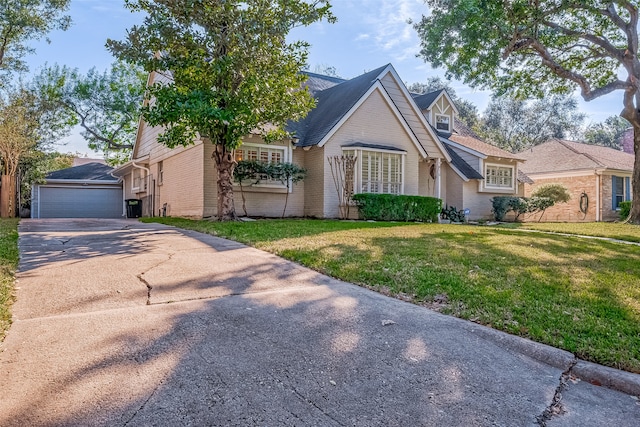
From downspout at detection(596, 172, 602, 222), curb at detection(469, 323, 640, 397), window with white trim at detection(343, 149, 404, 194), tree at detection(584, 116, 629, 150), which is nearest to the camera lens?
curb at detection(469, 323, 640, 397)

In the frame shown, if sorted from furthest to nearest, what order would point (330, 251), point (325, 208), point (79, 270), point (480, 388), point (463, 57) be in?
point (463, 57) → point (325, 208) → point (330, 251) → point (79, 270) → point (480, 388)

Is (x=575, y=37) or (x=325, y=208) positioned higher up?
(x=575, y=37)

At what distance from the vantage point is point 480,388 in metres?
2.76

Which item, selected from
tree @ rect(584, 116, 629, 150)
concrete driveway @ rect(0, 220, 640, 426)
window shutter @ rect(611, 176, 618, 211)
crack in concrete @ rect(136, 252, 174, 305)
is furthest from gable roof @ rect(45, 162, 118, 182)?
tree @ rect(584, 116, 629, 150)

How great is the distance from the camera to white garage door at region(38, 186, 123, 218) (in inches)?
970

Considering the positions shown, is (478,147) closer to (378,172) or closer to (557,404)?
(378,172)

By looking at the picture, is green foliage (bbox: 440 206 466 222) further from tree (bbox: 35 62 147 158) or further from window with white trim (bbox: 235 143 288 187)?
tree (bbox: 35 62 147 158)

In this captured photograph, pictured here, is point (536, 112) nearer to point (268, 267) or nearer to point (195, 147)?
point (195, 147)

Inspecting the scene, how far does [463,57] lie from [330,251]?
41.1 feet

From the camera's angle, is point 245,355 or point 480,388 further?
point 245,355

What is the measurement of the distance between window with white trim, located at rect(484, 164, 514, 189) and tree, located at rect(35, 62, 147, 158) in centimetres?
2181

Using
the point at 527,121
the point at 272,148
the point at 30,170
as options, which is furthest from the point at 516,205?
the point at 527,121

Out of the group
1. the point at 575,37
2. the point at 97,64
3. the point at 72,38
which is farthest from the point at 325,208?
the point at 97,64

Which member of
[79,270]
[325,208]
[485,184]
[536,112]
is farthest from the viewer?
[536,112]
